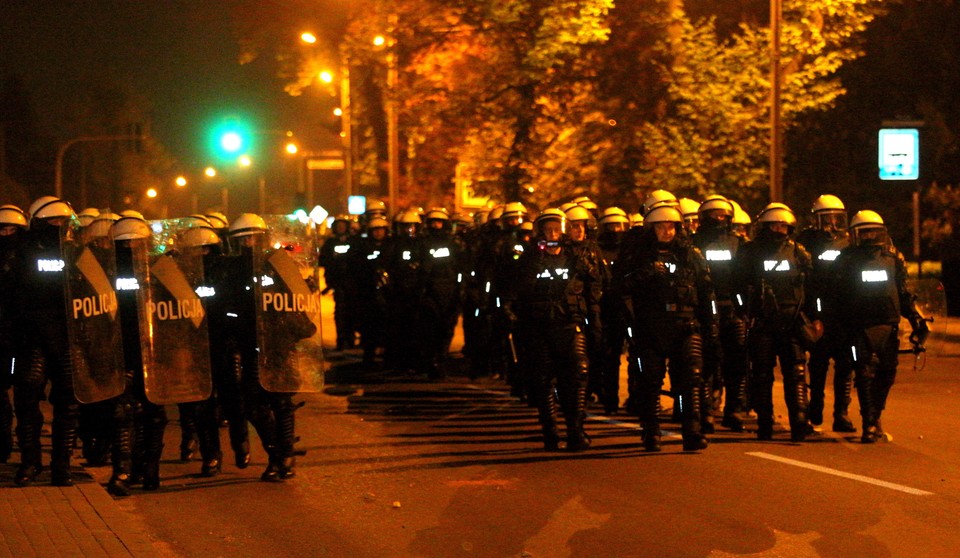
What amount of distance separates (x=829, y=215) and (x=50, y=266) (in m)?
6.55

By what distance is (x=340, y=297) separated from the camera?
22.1 metres

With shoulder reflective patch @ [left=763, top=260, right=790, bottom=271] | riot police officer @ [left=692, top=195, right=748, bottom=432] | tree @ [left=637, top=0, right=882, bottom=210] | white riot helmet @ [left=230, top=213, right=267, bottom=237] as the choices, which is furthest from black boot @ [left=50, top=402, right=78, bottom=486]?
tree @ [left=637, top=0, right=882, bottom=210]

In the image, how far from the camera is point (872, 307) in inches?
454

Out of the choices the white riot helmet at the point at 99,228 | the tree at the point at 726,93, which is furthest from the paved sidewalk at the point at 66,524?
the tree at the point at 726,93

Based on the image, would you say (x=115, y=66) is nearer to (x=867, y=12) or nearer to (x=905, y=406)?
(x=867, y=12)

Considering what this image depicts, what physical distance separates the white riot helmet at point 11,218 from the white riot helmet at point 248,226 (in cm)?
166

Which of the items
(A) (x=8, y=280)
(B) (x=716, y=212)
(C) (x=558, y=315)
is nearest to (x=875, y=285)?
(B) (x=716, y=212)

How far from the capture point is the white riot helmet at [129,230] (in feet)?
31.6

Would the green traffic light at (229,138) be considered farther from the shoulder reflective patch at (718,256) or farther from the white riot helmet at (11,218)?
the white riot helmet at (11,218)

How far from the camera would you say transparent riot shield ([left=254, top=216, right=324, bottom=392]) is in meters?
9.77

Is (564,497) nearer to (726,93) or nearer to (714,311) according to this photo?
(714,311)

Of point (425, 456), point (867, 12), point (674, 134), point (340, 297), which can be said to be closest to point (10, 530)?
point (425, 456)

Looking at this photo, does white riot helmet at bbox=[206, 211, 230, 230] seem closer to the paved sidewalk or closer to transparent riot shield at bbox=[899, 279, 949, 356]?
the paved sidewalk

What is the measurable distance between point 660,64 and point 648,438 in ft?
55.3
